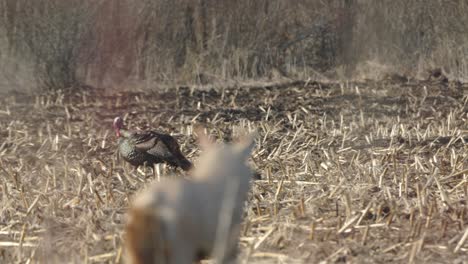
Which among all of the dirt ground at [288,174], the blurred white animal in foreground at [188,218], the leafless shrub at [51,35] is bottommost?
the dirt ground at [288,174]

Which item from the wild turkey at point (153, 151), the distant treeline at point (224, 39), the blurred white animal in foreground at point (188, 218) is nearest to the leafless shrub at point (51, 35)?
the distant treeline at point (224, 39)

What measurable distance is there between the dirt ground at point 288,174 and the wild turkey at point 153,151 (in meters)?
0.11

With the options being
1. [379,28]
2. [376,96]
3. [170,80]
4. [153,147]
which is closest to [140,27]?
[170,80]

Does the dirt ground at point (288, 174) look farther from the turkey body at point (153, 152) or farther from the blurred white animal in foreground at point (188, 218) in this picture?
the blurred white animal in foreground at point (188, 218)

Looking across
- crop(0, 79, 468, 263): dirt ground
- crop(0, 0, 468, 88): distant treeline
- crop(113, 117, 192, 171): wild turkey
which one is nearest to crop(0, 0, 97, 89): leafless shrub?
crop(0, 0, 468, 88): distant treeline

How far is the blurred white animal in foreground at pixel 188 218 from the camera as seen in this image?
348cm

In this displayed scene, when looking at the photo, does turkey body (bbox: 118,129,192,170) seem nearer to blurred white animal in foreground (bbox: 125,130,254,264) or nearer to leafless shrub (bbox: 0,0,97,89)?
blurred white animal in foreground (bbox: 125,130,254,264)

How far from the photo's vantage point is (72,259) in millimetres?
4723

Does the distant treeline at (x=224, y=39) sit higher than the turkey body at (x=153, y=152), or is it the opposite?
the distant treeline at (x=224, y=39)

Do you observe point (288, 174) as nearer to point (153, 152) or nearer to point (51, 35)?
point (153, 152)

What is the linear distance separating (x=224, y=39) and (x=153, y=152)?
9585mm

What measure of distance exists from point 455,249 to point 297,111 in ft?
22.4

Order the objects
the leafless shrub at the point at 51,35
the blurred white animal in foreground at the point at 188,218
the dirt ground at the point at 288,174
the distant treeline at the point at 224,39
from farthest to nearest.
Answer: the distant treeline at the point at 224,39 < the leafless shrub at the point at 51,35 < the dirt ground at the point at 288,174 < the blurred white animal in foreground at the point at 188,218

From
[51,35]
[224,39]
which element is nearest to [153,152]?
[51,35]
